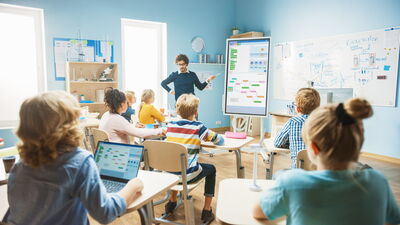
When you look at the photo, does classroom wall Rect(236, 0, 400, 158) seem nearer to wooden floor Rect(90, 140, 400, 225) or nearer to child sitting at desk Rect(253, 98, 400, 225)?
wooden floor Rect(90, 140, 400, 225)

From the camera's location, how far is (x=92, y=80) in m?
5.37

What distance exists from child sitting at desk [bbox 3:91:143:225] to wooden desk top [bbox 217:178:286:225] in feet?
1.41

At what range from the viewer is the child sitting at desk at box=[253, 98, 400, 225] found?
95 centimetres

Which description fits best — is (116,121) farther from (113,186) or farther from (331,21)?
(331,21)

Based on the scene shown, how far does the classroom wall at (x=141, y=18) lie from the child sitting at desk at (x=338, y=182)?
5158 millimetres

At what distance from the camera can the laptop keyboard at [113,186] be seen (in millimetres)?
1459

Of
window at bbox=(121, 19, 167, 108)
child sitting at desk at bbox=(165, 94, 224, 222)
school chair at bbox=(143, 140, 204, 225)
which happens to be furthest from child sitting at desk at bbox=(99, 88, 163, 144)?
window at bbox=(121, 19, 167, 108)

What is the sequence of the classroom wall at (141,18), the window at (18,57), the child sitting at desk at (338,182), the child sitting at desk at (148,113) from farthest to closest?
the classroom wall at (141,18), the window at (18,57), the child sitting at desk at (148,113), the child sitting at desk at (338,182)

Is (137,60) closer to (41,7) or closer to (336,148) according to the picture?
(41,7)

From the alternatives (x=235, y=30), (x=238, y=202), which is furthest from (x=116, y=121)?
(x=235, y=30)

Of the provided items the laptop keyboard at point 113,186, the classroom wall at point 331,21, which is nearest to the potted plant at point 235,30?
the classroom wall at point 331,21

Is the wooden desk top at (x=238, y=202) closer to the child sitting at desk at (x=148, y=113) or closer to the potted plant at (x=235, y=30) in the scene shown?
the child sitting at desk at (x=148, y=113)

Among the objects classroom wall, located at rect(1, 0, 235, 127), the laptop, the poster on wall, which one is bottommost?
the laptop

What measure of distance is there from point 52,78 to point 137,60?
1.72 m
